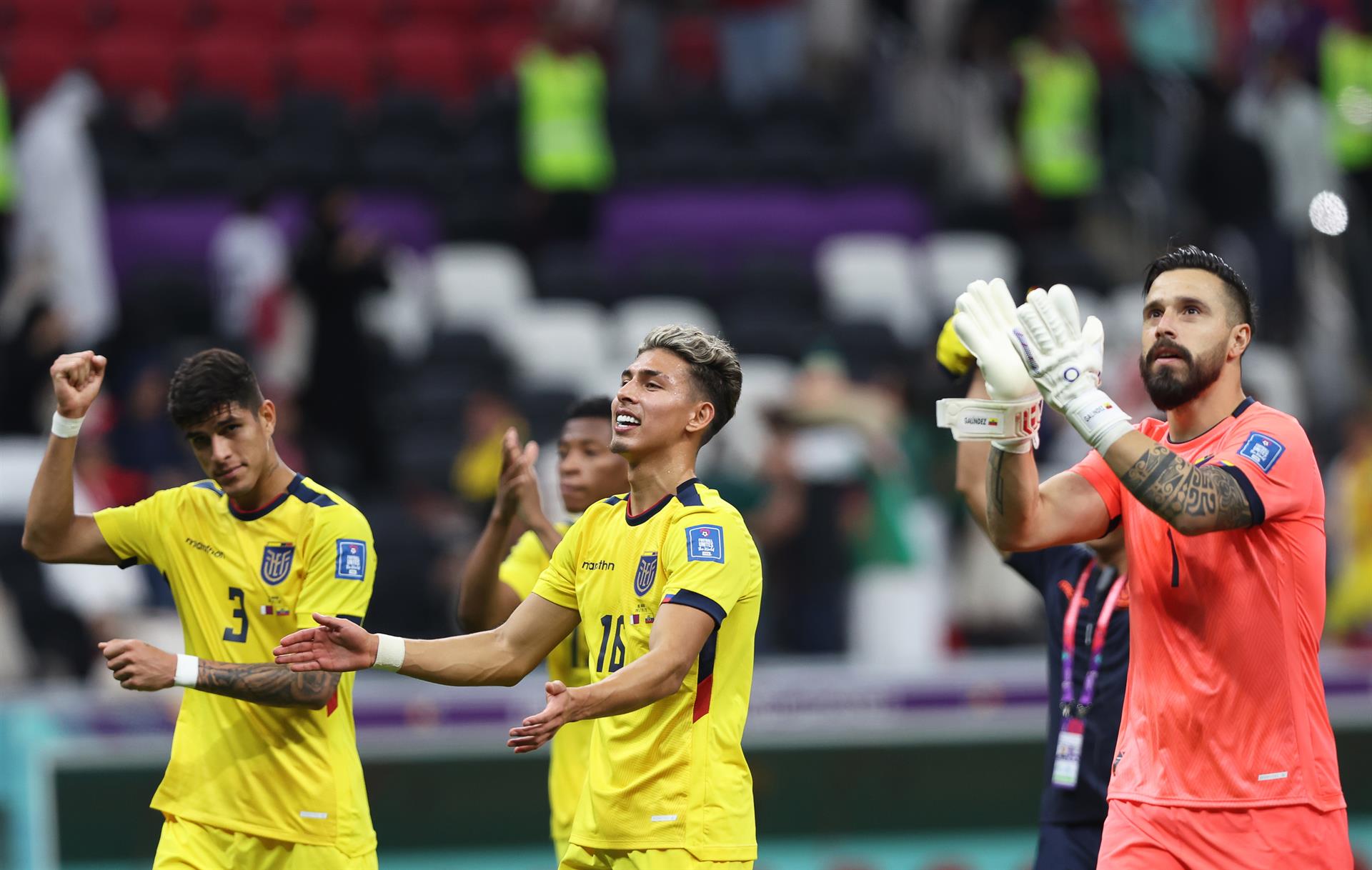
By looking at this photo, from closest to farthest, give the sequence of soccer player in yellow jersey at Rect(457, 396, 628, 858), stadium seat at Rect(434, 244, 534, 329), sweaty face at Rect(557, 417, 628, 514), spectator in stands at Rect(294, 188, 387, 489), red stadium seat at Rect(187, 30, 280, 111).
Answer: soccer player in yellow jersey at Rect(457, 396, 628, 858) < sweaty face at Rect(557, 417, 628, 514) < spectator in stands at Rect(294, 188, 387, 489) < stadium seat at Rect(434, 244, 534, 329) < red stadium seat at Rect(187, 30, 280, 111)

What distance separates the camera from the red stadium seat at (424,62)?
18.0m

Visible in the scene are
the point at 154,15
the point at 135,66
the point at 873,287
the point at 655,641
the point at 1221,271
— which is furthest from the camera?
the point at 154,15

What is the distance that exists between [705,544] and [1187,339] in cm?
154

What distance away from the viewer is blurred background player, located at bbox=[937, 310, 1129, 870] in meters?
6.56

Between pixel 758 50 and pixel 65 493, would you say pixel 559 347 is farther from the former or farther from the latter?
pixel 65 493

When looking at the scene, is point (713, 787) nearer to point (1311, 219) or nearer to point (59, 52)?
point (1311, 219)

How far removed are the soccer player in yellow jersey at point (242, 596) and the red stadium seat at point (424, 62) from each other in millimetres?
12136

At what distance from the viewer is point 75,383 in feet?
20.0

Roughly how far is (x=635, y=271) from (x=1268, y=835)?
1081cm

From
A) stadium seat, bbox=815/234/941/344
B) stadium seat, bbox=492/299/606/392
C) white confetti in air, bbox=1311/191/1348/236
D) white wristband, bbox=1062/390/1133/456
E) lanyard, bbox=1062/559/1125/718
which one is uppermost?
white confetti in air, bbox=1311/191/1348/236

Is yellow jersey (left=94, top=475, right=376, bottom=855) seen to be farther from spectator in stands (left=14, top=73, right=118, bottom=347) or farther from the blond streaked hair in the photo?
spectator in stands (left=14, top=73, right=118, bottom=347)

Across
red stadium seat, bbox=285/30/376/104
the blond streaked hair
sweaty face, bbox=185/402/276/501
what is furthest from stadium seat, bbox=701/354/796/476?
the blond streaked hair

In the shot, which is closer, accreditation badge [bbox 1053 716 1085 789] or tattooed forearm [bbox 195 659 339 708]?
tattooed forearm [bbox 195 659 339 708]

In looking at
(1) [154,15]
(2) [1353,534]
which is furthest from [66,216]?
(2) [1353,534]
